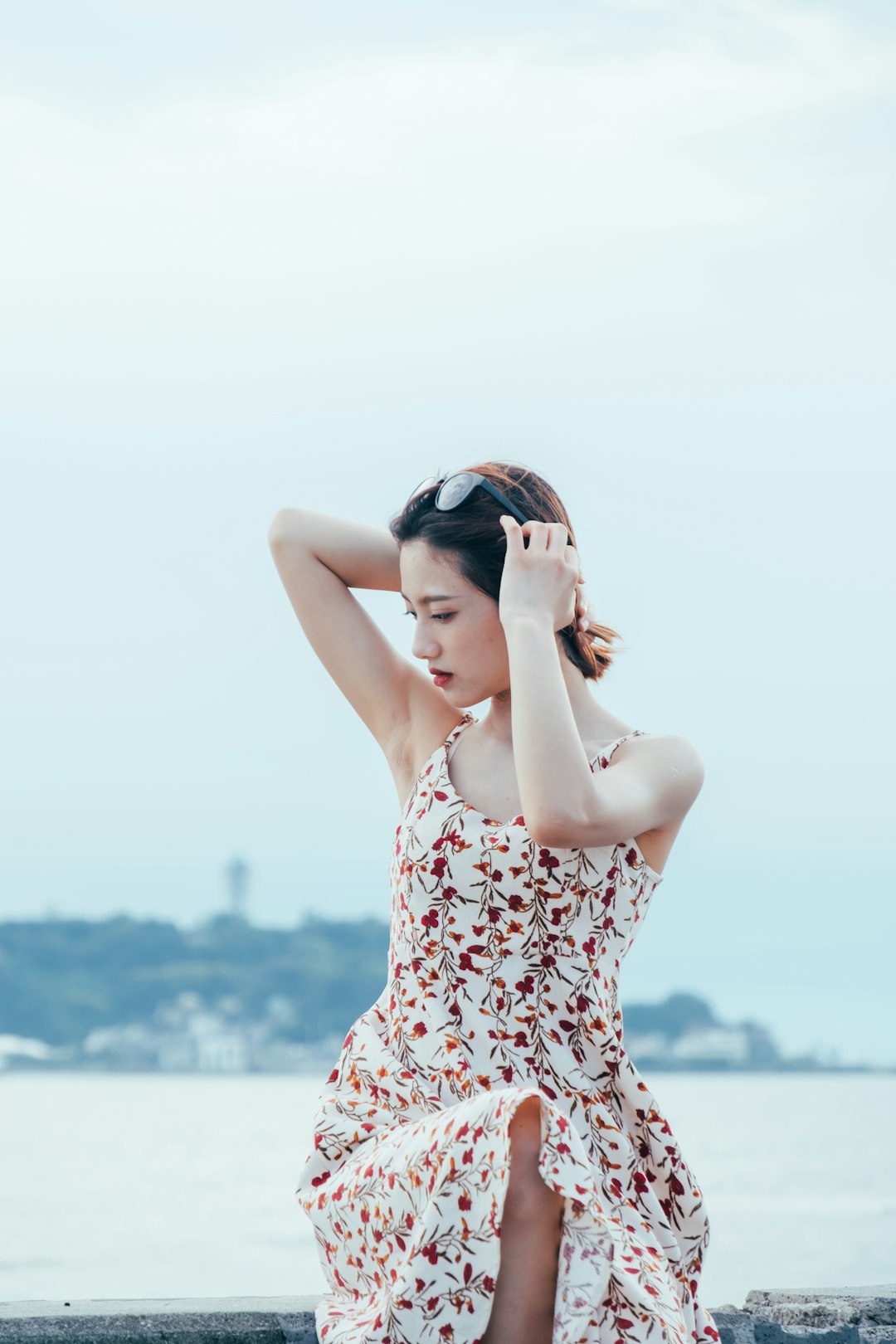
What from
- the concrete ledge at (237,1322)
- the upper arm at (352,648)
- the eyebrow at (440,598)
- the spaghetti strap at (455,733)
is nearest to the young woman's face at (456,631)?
the eyebrow at (440,598)

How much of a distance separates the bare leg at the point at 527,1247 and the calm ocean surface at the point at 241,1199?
676mm

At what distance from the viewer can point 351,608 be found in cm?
326

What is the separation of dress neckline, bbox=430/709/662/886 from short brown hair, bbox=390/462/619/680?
190mm

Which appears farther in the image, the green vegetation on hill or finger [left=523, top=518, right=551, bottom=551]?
the green vegetation on hill

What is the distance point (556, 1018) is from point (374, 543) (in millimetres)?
1031

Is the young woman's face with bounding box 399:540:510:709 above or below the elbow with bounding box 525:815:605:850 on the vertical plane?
above

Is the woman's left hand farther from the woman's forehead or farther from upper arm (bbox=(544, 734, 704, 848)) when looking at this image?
upper arm (bbox=(544, 734, 704, 848))

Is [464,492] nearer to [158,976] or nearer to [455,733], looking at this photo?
[455,733]

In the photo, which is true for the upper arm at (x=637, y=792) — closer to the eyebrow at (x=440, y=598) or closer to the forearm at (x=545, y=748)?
the forearm at (x=545, y=748)

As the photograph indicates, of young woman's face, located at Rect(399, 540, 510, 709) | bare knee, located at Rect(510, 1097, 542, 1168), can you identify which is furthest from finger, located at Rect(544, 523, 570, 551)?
bare knee, located at Rect(510, 1097, 542, 1168)

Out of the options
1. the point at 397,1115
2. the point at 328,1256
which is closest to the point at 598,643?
the point at 397,1115

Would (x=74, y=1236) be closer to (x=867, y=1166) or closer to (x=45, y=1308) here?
(x=45, y=1308)

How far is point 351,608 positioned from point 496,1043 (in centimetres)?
96

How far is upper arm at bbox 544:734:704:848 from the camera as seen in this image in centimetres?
264
